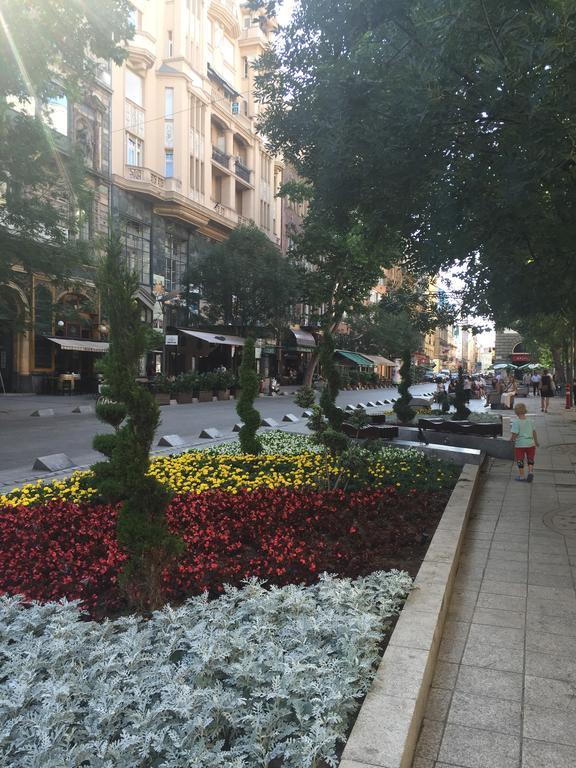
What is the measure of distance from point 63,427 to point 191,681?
46.4ft

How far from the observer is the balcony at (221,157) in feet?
131

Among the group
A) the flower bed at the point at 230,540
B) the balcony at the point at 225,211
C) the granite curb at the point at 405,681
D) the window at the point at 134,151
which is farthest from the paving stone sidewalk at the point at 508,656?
the balcony at the point at 225,211

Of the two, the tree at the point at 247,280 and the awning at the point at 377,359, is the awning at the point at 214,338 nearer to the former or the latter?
the tree at the point at 247,280

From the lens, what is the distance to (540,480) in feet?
31.1

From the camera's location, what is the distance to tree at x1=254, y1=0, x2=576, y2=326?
5543 millimetres

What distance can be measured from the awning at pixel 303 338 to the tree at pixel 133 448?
4211 cm

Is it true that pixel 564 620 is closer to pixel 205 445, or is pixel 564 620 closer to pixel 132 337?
pixel 132 337

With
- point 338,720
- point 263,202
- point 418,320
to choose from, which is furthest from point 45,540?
point 263,202

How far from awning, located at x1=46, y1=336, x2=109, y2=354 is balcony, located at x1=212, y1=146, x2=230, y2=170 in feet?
57.6

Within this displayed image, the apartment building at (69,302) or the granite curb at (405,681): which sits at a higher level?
the apartment building at (69,302)

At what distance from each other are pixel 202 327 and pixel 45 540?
33.0 meters

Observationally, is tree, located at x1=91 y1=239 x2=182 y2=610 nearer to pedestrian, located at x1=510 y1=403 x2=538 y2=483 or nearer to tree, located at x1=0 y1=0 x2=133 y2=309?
pedestrian, located at x1=510 y1=403 x2=538 y2=483

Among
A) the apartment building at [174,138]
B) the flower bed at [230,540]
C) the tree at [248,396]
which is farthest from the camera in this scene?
the apartment building at [174,138]

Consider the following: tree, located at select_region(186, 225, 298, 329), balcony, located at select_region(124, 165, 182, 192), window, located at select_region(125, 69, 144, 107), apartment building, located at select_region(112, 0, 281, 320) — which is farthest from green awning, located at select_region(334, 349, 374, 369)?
window, located at select_region(125, 69, 144, 107)
